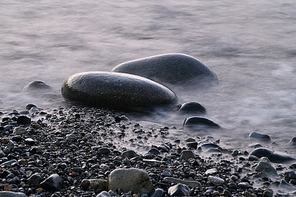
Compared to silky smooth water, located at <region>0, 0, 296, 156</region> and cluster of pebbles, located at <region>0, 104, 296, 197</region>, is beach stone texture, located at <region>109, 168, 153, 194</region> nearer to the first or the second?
cluster of pebbles, located at <region>0, 104, 296, 197</region>

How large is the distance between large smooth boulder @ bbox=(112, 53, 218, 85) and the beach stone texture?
3190mm

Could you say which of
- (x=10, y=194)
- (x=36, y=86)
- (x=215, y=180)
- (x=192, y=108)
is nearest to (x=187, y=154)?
(x=215, y=180)

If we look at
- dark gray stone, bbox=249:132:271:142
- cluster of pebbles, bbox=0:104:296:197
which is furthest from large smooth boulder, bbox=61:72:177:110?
dark gray stone, bbox=249:132:271:142

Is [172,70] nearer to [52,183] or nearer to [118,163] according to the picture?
[118,163]

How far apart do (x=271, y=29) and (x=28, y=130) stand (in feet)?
23.4

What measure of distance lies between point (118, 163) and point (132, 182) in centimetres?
51

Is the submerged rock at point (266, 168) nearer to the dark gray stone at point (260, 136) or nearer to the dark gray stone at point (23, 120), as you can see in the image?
the dark gray stone at point (260, 136)

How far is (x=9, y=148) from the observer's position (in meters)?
3.92

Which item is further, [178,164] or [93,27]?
[93,27]

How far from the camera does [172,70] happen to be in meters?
6.55

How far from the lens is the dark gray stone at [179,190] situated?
3246 millimetres

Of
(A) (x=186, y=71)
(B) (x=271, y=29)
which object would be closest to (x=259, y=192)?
(A) (x=186, y=71)

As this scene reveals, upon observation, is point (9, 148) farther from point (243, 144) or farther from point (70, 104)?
point (243, 144)

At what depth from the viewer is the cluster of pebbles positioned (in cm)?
328
